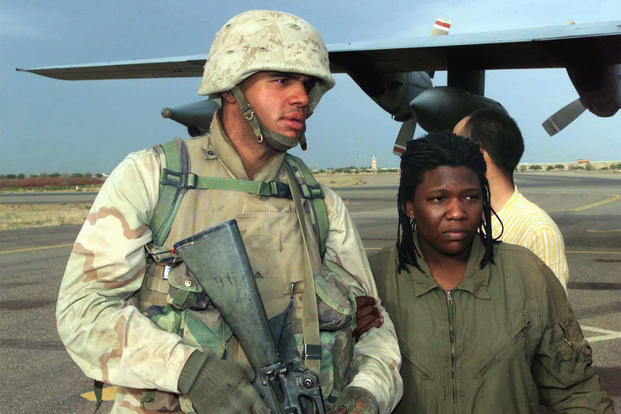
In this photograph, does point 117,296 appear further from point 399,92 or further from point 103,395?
point 399,92

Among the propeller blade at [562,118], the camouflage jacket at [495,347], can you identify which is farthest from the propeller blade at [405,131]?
the camouflage jacket at [495,347]

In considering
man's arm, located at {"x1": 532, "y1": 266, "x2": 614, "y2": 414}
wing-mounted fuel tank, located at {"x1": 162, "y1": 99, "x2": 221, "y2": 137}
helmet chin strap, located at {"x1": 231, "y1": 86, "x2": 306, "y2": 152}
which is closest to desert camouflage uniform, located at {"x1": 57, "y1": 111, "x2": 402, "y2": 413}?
helmet chin strap, located at {"x1": 231, "y1": 86, "x2": 306, "y2": 152}

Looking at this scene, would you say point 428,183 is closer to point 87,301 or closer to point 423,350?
point 423,350

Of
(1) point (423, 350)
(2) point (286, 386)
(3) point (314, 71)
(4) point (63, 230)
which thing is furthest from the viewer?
(4) point (63, 230)

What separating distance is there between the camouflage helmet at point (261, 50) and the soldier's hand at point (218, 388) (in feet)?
3.15

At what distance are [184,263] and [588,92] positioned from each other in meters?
11.3

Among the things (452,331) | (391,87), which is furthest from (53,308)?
(391,87)

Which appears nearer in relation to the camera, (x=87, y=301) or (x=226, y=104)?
(x=87, y=301)

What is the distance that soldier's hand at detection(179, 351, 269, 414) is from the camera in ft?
5.61

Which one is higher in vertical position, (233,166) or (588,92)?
(588,92)

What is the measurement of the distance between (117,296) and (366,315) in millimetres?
869

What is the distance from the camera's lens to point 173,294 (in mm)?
1935

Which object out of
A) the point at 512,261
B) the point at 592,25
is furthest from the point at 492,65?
the point at 512,261

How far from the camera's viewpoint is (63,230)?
1725 cm
